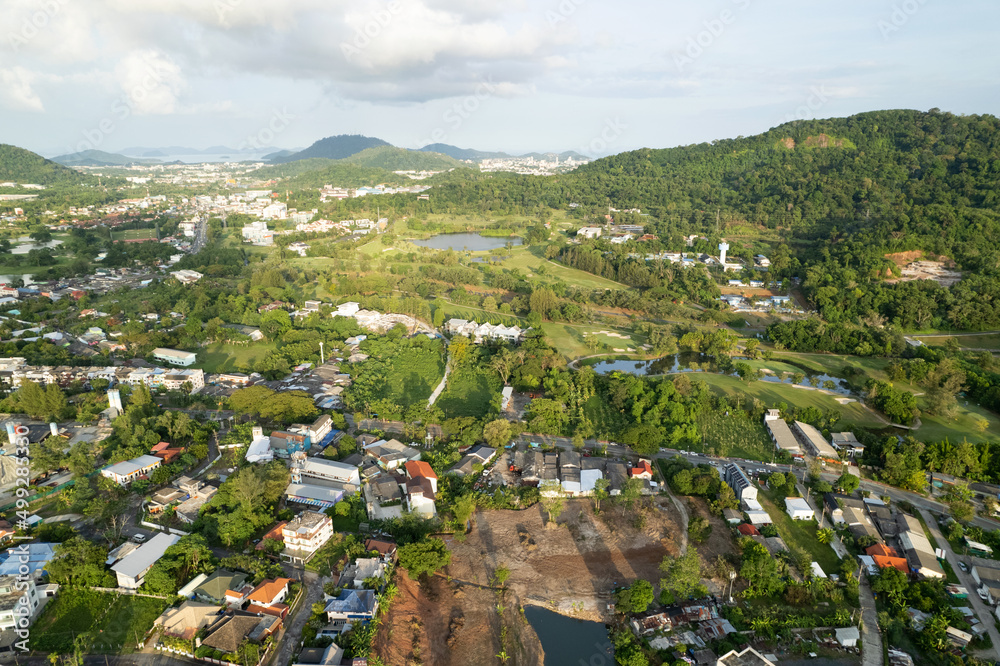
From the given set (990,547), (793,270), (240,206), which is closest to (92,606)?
(990,547)

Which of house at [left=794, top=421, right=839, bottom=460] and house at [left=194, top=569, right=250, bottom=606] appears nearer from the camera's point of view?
house at [left=194, top=569, right=250, bottom=606]

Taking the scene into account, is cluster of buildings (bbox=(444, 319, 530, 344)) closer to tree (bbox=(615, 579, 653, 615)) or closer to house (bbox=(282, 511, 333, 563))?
house (bbox=(282, 511, 333, 563))

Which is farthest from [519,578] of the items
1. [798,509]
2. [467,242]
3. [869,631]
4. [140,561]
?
[467,242]

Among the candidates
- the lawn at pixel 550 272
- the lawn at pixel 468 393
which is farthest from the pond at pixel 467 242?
the lawn at pixel 468 393

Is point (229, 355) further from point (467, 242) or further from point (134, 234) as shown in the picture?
point (134, 234)

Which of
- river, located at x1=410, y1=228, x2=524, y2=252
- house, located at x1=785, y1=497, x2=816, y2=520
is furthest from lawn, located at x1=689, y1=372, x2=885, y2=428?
river, located at x1=410, y1=228, x2=524, y2=252

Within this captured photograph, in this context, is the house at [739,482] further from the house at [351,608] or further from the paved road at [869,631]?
the house at [351,608]
